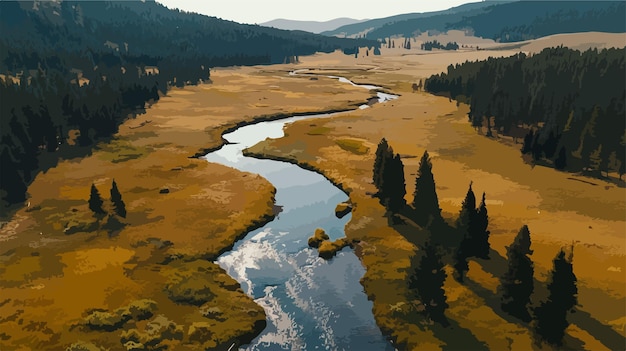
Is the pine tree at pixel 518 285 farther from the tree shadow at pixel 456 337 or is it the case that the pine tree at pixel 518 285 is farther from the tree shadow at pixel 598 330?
the tree shadow at pixel 456 337

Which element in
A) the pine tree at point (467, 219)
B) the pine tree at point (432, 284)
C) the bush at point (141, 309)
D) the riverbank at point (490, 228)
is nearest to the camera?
the riverbank at point (490, 228)

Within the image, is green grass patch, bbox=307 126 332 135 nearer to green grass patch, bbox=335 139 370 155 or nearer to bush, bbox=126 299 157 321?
green grass patch, bbox=335 139 370 155

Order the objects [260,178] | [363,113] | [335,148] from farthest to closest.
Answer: [363,113] → [335,148] → [260,178]

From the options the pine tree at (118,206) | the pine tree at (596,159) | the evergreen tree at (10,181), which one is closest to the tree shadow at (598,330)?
the pine tree at (596,159)

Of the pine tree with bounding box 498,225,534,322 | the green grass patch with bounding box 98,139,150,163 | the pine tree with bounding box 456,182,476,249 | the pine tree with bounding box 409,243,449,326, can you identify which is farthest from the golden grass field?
the pine tree with bounding box 456,182,476,249

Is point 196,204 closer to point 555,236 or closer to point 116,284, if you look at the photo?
point 116,284

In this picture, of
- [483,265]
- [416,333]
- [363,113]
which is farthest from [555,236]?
[363,113]
